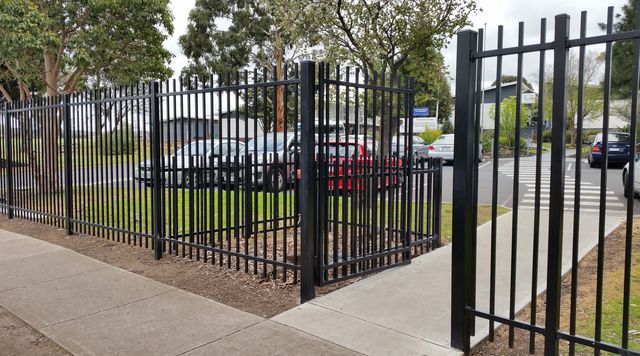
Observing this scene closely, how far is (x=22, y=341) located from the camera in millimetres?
4043

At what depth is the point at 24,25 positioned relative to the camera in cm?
1011

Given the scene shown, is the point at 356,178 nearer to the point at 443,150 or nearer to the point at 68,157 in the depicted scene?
the point at 68,157

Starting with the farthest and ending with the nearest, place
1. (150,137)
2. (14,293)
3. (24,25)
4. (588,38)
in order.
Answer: (24,25)
(150,137)
(14,293)
(588,38)

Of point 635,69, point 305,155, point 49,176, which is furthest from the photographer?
point 49,176

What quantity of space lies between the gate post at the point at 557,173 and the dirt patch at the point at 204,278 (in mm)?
2378

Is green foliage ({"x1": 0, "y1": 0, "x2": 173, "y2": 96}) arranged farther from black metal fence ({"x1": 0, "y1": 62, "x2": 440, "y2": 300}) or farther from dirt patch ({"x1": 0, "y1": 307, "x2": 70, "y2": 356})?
dirt patch ({"x1": 0, "y1": 307, "x2": 70, "y2": 356})

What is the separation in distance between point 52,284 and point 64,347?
189 centimetres

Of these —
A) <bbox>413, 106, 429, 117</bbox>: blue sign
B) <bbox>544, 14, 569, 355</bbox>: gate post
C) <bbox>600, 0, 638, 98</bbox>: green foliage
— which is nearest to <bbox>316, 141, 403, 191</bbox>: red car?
<bbox>544, 14, 569, 355</bbox>: gate post

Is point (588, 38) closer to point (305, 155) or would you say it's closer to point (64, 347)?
point (305, 155)

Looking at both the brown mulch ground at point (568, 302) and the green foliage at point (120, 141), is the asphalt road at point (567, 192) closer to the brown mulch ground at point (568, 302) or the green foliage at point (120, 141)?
the brown mulch ground at point (568, 302)

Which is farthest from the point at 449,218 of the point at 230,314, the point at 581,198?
the point at 581,198

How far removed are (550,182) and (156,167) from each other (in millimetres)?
4790

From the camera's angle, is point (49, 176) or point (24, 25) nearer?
point (49, 176)

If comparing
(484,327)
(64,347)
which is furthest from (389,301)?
(64,347)
